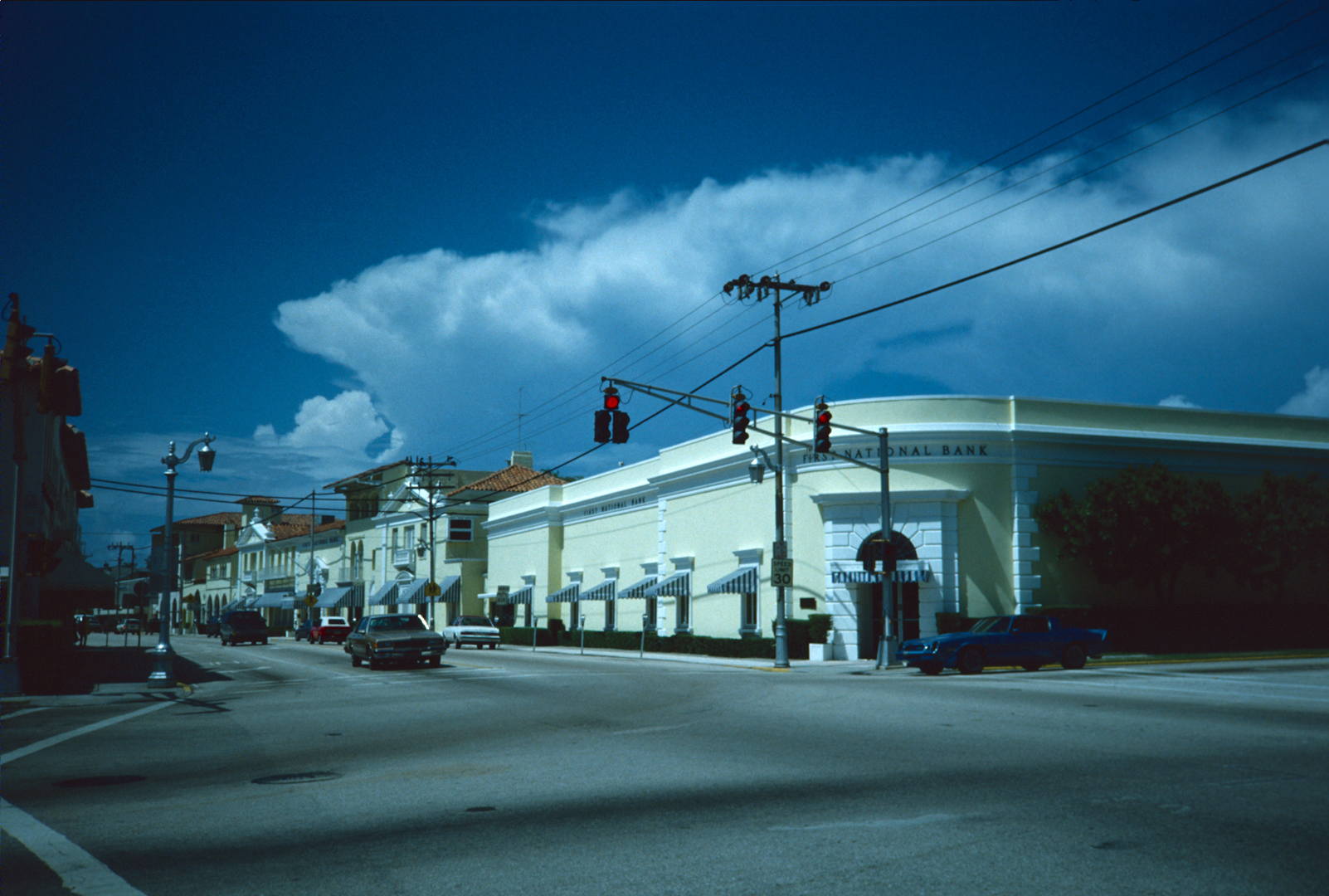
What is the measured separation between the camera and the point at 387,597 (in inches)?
2849

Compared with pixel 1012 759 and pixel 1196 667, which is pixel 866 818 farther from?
pixel 1196 667

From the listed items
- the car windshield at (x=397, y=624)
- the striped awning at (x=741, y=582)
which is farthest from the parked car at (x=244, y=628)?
the striped awning at (x=741, y=582)

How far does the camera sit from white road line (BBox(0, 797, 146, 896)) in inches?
248

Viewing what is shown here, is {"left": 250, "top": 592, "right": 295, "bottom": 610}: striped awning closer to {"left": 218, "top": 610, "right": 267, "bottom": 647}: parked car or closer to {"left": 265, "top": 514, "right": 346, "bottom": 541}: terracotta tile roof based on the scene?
{"left": 265, "top": 514, "right": 346, "bottom": 541}: terracotta tile roof

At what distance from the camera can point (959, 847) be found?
22.6 feet

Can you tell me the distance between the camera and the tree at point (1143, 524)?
1254 inches

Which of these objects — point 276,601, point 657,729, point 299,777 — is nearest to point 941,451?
point 657,729

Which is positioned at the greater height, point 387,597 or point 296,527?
point 296,527

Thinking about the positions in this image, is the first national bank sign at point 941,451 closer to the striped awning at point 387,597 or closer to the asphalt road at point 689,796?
the asphalt road at point 689,796

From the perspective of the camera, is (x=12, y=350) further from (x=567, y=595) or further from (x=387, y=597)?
(x=387, y=597)

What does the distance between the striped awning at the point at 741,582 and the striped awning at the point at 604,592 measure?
433 inches

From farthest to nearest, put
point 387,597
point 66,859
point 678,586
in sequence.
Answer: point 387,597, point 678,586, point 66,859

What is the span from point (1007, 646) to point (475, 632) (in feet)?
91.1

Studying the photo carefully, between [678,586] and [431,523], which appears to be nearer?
[678,586]
